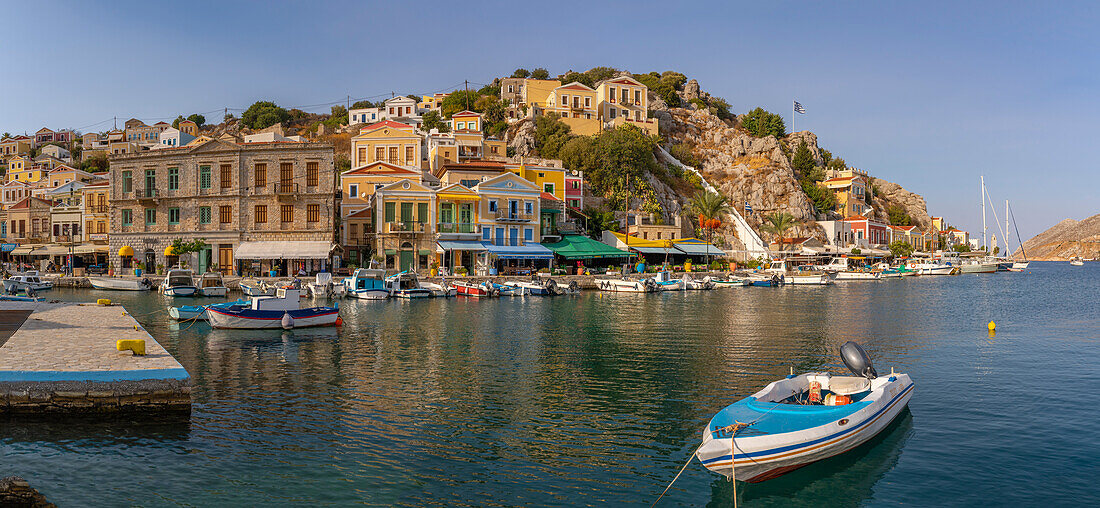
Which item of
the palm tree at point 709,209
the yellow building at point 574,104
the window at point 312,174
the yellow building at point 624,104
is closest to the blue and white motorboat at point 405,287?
the window at point 312,174

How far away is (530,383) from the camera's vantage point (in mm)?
18891

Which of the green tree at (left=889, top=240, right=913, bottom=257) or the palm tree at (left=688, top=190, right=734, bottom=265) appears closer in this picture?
the palm tree at (left=688, top=190, right=734, bottom=265)

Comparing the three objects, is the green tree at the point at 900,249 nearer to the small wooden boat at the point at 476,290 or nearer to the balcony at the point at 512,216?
the balcony at the point at 512,216

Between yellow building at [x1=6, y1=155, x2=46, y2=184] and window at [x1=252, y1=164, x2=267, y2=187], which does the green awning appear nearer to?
window at [x1=252, y1=164, x2=267, y2=187]

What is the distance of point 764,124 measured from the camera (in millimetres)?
118438

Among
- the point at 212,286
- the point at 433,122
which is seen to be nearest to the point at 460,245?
the point at 212,286

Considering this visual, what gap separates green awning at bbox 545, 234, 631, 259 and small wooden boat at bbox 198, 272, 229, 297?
28.6 metres

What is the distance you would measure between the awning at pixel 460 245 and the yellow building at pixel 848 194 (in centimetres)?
7466

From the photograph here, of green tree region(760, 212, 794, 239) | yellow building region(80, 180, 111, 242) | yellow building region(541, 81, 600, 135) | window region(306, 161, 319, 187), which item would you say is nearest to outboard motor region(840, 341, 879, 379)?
window region(306, 161, 319, 187)

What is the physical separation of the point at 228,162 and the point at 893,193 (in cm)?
12452

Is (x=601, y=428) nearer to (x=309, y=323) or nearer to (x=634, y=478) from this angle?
(x=634, y=478)

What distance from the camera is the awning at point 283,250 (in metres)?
53.9

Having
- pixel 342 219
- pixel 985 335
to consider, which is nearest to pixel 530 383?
pixel 985 335

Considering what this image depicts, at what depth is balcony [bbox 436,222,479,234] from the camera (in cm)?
5931
